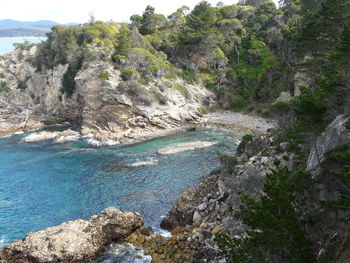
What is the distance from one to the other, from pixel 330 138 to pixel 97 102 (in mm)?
43409

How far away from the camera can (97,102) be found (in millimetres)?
53688

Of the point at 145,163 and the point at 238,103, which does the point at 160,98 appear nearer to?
the point at 238,103

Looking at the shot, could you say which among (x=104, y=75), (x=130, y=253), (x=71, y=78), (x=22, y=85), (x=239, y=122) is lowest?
(x=130, y=253)

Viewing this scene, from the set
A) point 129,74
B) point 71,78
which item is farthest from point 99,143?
point 71,78

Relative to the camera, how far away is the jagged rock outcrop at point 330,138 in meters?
15.5

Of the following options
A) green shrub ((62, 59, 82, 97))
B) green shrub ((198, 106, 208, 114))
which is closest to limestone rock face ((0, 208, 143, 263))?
green shrub ((198, 106, 208, 114))

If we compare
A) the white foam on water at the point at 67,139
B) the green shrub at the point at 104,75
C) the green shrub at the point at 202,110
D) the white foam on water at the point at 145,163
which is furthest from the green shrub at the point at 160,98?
the white foam on water at the point at 145,163

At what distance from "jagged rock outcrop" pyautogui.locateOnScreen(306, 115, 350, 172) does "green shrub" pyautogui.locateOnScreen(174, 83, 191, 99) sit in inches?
1757

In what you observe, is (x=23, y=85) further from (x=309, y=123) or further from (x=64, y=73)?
(x=309, y=123)

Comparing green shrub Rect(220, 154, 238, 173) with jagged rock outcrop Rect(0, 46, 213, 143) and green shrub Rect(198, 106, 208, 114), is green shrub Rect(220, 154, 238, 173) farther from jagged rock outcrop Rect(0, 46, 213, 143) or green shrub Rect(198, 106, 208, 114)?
green shrub Rect(198, 106, 208, 114)

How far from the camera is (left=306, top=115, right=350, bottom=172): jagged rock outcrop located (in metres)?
15.5

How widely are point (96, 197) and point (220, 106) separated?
133 ft

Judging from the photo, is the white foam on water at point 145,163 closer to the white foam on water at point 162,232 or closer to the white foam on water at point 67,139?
the white foam on water at point 162,232

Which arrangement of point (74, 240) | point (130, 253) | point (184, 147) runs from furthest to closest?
point (184, 147) < point (74, 240) < point (130, 253)
